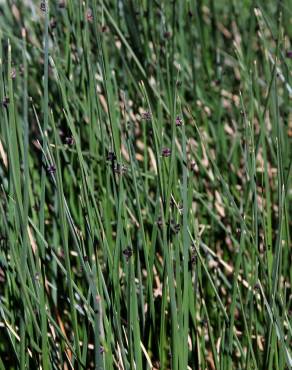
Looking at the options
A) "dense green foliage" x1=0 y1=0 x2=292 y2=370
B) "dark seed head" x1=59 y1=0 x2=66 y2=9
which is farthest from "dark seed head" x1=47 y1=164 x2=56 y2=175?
"dark seed head" x1=59 y1=0 x2=66 y2=9

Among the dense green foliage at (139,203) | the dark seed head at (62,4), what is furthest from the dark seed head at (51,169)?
the dark seed head at (62,4)

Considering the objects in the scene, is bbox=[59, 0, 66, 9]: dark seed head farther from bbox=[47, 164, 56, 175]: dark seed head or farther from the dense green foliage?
bbox=[47, 164, 56, 175]: dark seed head

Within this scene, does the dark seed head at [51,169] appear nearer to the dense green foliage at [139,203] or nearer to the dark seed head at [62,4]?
the dense green foliage at [139,203]

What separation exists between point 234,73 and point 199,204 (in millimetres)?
544

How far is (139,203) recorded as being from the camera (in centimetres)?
117

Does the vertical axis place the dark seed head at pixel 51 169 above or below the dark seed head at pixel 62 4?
below

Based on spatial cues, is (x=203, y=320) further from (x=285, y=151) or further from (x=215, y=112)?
(x=215, y=112)

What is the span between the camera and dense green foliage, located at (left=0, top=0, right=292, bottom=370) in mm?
1154

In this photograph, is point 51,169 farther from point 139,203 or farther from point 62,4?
point 62,4

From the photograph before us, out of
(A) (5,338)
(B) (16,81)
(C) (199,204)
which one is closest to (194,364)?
(A) (5,338)

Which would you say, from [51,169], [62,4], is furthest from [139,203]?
[62,4]

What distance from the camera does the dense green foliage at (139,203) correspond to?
1154mm

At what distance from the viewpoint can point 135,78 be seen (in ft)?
5.88

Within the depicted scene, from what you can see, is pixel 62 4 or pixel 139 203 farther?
pixel 62 4
